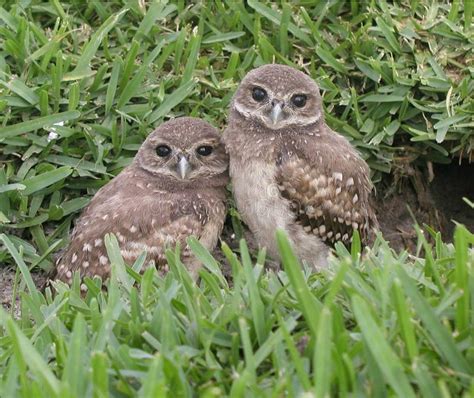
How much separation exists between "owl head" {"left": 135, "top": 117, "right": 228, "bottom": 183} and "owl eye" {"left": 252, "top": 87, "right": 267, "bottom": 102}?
0.30 meters

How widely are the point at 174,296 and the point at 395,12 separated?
3.25 m

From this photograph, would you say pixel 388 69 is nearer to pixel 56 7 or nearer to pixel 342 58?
pixel 342 58

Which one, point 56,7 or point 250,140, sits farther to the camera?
point 56,7

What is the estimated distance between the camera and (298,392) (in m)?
2.82

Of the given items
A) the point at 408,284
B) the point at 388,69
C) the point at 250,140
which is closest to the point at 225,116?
the point at 250,140

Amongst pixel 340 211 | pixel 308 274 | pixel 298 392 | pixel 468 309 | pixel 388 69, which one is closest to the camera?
pixel 298 392

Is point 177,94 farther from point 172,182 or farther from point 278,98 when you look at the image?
point 278,98

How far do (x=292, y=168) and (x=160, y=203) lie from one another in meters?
0.72

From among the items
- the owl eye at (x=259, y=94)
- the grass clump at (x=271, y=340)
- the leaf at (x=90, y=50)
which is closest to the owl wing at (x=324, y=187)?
the owl eye at (x=259, y=94)

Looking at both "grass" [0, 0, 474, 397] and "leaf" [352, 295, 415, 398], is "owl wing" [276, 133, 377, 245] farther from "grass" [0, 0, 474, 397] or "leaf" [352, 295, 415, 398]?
"leaf" [352, 295, 415, 398]

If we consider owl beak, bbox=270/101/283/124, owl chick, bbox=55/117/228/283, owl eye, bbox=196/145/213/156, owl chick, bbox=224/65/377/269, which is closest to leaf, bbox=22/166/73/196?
owl chick, bbox=55/117/228/283

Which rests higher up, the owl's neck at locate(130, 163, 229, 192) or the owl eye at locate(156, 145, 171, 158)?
the owl eye at locate(156, 145, 171, 158)

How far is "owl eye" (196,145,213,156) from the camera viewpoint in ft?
17.8

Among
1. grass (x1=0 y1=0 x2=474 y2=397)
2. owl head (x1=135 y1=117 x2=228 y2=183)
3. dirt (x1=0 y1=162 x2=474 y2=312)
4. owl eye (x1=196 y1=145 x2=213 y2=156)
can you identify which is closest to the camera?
grass (x1=0 y1=0 x2=474 y2=397)
